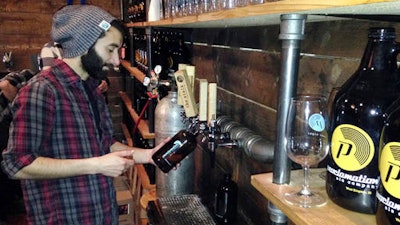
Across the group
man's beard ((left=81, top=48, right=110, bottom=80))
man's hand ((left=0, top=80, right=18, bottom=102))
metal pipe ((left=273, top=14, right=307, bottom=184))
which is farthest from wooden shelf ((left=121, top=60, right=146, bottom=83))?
metal pipe ((left=273, top=14, right=307, bottom=184))

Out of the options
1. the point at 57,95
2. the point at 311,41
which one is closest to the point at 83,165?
the point at 57,95

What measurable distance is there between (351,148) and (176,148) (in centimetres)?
95

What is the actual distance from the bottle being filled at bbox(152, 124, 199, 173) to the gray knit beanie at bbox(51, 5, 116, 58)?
0.60m

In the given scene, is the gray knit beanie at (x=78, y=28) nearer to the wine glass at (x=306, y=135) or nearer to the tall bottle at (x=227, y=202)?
the tall bottle at (x=227, y=202)

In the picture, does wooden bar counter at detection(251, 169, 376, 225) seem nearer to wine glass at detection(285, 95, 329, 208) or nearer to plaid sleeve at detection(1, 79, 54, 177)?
wine glass at detection(285, 95, 329, 208)

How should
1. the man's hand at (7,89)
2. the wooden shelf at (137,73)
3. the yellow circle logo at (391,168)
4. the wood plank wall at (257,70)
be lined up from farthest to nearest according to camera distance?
the man's hand at (7,89) → the wooden shelf at (137,73) → the wood plank wall at (257,70) → the yellow circle logo at (391,168)

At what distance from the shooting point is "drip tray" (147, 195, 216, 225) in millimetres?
1407

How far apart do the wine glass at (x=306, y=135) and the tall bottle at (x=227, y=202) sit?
0.86m

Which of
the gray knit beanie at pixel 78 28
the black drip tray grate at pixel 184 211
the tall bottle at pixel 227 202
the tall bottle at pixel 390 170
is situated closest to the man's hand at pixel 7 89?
the gray knit beanie at pixel 78 28

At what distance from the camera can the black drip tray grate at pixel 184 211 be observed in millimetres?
1402

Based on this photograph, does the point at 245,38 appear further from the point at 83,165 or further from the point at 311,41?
the point at 83,165

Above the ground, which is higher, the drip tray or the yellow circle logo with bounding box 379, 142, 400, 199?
the yellow circle logo with bounding box 379, 142, 400, 199

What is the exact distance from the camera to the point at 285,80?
71cm

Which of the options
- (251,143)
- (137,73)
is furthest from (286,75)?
(137,73)
